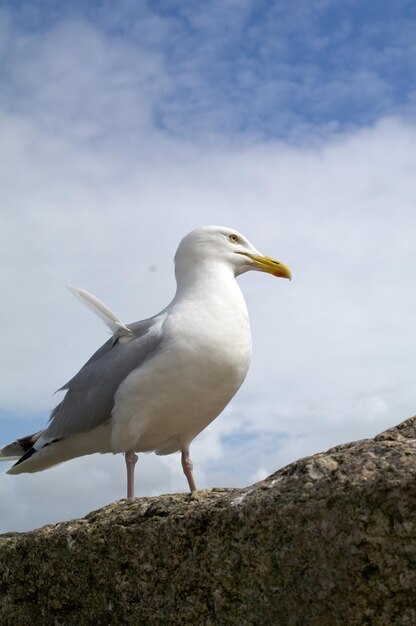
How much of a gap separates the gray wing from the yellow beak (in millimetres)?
1281

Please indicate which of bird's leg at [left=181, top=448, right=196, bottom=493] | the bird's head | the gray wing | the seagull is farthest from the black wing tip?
the bird's head

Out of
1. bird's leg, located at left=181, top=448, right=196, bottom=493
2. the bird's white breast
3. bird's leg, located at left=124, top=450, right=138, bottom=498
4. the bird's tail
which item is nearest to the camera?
the bird's white breast

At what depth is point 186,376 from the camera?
245 inches

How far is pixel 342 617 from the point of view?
9.83 feet

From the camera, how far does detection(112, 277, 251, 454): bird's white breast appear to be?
624 centimetres

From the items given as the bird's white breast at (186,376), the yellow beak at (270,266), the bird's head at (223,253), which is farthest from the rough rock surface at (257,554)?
the yellow beak at (270,266)

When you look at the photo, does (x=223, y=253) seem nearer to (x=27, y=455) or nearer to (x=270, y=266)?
(x=270, y=266)

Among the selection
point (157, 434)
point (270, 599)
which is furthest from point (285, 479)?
point (157, 434)

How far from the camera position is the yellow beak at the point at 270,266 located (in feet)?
25.2

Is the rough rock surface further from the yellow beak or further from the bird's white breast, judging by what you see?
the yellow beak

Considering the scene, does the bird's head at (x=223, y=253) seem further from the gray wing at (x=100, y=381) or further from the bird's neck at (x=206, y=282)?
the gray wing at (x=100, y=381)

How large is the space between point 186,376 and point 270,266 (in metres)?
1.93

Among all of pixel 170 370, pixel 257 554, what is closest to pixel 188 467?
pixel 170 370

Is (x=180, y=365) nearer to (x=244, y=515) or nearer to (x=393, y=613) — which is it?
(x=244, y=515)
